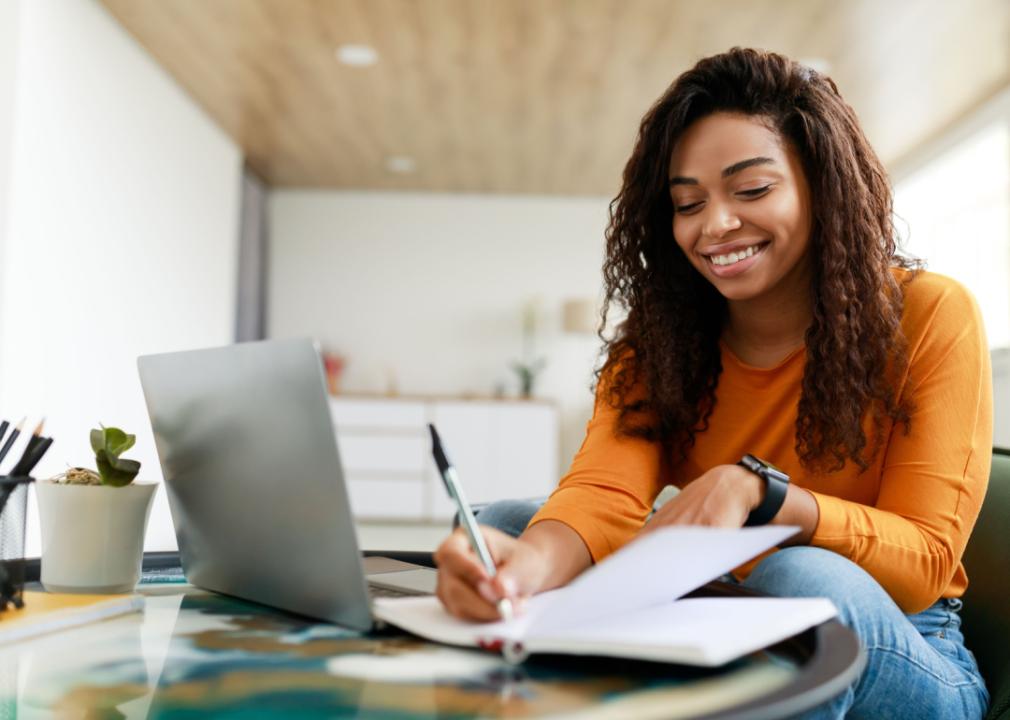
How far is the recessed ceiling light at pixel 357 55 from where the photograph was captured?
4094 mm

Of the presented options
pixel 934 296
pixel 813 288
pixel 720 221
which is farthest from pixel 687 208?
pixel 934 296

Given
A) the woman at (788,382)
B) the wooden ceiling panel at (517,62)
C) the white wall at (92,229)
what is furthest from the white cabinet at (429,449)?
the woman at (788,382)

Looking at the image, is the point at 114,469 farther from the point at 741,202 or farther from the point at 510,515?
the point at 741,202

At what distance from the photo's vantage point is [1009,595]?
3.33ft

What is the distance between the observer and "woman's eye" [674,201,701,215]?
3.86ft

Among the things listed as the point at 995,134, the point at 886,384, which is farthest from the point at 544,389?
the point at 886,384

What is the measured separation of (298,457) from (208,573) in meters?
0.28

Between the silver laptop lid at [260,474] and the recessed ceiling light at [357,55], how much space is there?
11.6ft

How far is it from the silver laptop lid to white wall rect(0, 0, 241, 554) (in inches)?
87.6

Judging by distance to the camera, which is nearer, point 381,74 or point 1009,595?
point 1009,595

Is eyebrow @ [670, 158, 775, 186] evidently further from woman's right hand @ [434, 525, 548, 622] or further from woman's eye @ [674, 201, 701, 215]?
woman's right hand @ [434, 525, 548, 622]

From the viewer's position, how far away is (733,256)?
115cm

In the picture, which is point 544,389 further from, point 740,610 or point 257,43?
point 740,610

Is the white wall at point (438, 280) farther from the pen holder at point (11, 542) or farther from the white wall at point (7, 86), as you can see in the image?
the pen holder at point (11, 542)
